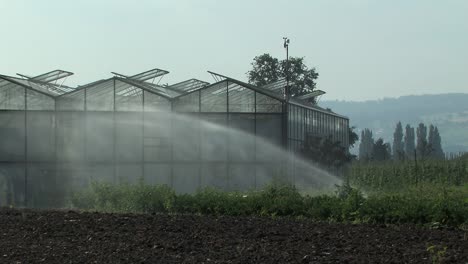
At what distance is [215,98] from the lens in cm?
2891

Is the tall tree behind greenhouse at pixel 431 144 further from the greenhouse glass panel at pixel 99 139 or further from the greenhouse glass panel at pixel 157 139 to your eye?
the greenhouse glass panel at pixel 99 139

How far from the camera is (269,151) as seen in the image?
28.8m

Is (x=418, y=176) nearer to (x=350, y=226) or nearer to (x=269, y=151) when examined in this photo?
(x=269, y=151)

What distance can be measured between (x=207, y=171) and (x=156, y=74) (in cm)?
900

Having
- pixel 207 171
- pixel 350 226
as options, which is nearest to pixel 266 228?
pixel 350 226

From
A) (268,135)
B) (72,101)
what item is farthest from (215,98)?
(72,101)

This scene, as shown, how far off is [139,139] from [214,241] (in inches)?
745

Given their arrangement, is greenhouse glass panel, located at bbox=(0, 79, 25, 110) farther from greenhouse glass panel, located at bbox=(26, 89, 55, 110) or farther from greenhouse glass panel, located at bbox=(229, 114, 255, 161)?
greenhouse glass panel, located at bbox=(229, 114, 255, 161)

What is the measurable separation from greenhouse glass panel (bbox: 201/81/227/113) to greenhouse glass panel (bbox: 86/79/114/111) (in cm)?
361

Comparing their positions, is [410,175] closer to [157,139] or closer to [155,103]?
[157,139]

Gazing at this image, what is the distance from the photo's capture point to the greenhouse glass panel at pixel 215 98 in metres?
28.8

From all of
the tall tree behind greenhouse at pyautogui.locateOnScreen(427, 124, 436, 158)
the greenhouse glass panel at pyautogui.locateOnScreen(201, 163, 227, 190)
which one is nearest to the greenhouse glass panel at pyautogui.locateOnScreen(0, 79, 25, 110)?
the greenhouse glass panel at pyautogui.locateOnScreen(201, 163, 227, 190)

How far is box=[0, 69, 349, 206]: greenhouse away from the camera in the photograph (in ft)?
93.1

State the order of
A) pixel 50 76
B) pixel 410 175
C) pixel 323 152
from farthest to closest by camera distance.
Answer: pixel 50 76 < pixel 323 152 < pixel 410 175
